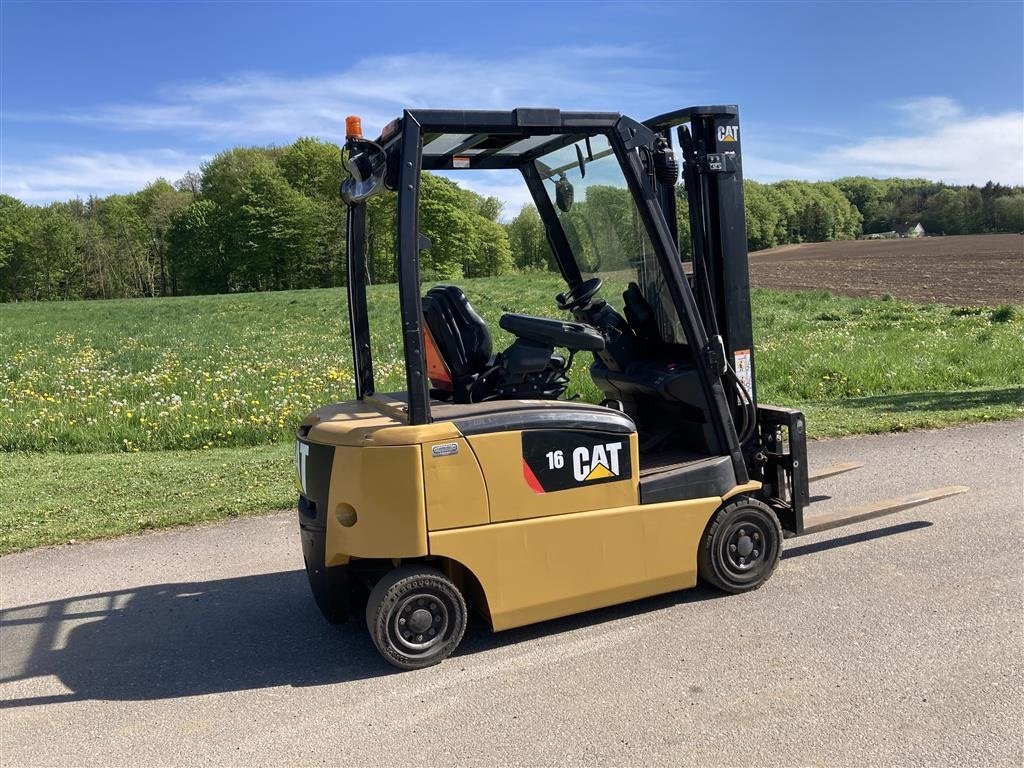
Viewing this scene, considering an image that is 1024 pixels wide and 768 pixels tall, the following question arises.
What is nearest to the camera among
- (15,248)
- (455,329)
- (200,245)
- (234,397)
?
(455,329)

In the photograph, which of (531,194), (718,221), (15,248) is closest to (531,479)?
(718,221)

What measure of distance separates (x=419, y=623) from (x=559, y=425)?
1.19m

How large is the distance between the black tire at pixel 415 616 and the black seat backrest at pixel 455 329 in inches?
43.1

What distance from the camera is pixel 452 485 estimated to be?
4090 millimetres

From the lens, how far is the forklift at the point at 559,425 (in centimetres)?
409

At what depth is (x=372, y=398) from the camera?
5.07 metres

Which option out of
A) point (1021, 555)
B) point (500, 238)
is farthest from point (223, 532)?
point (500, 238)

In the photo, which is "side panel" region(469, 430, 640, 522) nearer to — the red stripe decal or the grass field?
the red stripe decal

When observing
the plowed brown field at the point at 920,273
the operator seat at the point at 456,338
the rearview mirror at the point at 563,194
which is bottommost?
the operator seat at the point at 456,338

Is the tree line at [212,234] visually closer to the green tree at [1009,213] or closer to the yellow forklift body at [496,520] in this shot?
the green tree at [1009,213]

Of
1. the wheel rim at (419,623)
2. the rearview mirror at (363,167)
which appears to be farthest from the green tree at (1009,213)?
the wheel rim at (419,623)

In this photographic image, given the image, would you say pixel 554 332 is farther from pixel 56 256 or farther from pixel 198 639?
pixel 56 256

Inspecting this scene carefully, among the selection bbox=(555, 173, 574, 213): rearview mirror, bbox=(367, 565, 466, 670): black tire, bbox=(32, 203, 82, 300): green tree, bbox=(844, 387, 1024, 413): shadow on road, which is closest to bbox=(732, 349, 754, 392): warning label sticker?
bbox=(555, 173, 574, 213): rearview mirror

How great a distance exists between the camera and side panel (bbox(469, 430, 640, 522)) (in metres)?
4.17
